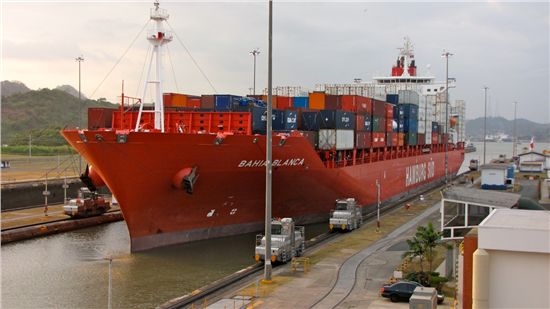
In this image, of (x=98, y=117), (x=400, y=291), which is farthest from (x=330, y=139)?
(x=400, y=291)

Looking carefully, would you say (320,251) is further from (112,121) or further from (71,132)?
(112,121)

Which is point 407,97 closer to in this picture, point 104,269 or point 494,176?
point 494,176

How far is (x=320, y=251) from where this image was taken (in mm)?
28547

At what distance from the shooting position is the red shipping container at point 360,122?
43244 millimetres

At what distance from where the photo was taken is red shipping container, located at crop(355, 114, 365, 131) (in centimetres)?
4324

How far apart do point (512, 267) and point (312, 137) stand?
959 inches

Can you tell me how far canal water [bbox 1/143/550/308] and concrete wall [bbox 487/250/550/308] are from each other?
40.1 feet

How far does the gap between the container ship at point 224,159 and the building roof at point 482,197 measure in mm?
10277

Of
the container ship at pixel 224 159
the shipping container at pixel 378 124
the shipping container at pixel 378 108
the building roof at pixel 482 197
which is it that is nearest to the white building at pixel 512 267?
the building roof at pixel 482 197

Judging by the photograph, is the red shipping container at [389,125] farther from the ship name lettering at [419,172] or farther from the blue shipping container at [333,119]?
the blue shipping container at [333,119]

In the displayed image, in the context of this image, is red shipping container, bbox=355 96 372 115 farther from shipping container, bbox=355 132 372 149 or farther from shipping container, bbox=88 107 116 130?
shipping container, bbox=88 107 116 130

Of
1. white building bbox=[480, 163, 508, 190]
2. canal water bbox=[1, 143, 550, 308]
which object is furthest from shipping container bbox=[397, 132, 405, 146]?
canal water bbox=[1, 143, 550, 308]

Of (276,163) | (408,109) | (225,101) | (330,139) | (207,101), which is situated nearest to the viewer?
(276,163)

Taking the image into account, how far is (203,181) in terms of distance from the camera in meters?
29.0
